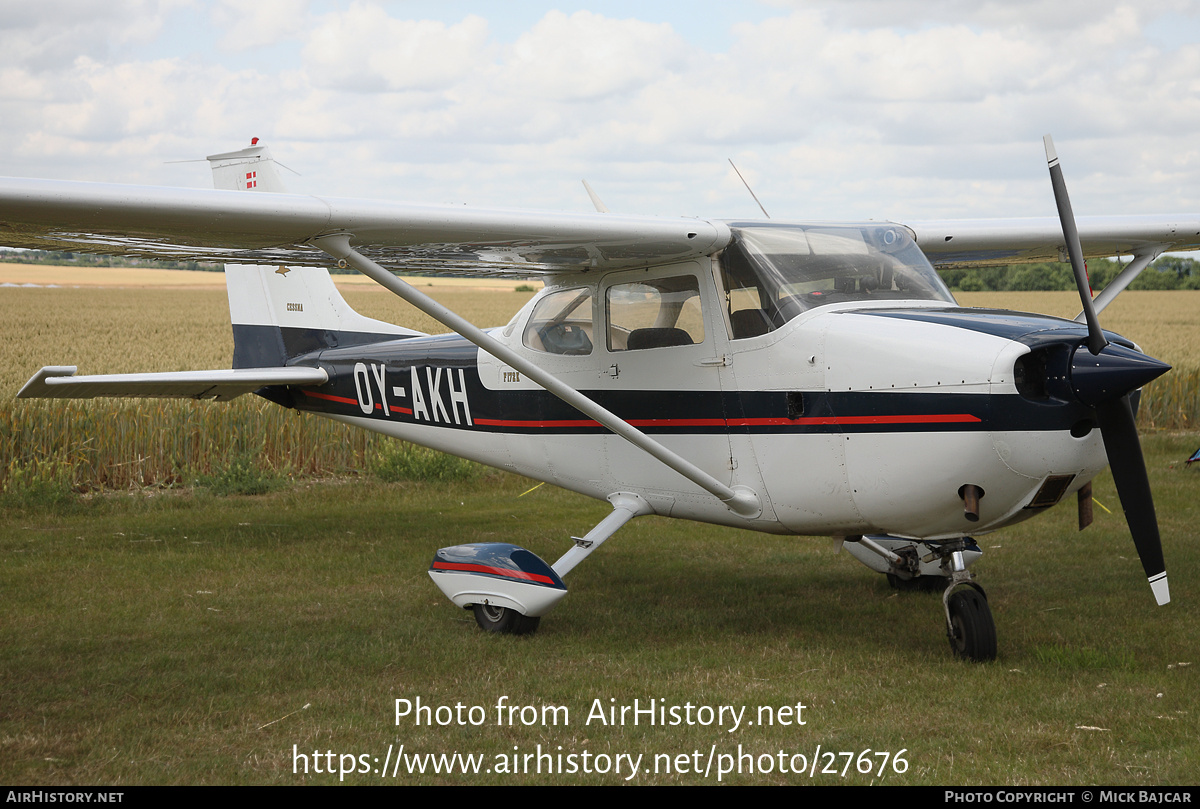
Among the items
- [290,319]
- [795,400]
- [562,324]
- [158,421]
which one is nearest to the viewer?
[795,400]

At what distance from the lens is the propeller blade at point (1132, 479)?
4535 mm

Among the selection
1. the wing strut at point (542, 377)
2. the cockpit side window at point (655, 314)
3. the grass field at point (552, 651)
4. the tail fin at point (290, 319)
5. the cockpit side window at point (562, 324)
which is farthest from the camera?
the tail fin at point (290, 319)

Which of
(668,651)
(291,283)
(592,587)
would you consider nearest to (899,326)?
(668,651)

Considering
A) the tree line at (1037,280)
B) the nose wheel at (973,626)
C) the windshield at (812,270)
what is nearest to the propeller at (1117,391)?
the nose wheel at (973,626)

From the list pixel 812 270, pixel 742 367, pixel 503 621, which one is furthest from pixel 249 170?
pixel 812 270

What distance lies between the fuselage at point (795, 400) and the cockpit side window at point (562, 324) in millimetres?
13

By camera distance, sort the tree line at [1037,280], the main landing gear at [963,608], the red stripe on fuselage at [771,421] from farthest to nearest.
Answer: the tree line at [1037,280] < the main landing gear at [963,608] < the red stripe on fuselage at [771,421]

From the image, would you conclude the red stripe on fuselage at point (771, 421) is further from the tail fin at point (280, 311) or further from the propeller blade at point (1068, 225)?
the tail fin at point (280, 311)

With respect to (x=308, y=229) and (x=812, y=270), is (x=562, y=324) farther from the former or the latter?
(x=308, y=229)

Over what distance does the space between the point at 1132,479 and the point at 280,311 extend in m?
7.00

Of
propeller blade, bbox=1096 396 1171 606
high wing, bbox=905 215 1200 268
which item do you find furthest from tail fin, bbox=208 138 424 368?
propeller blade, bbox=1096 396 1171 606

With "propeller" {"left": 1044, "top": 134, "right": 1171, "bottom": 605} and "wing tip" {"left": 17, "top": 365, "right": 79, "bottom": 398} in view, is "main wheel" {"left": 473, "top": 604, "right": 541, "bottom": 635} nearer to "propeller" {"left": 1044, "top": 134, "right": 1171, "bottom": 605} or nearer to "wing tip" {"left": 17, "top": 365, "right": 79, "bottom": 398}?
"propeller" {"left": 1044, "top": 134, "right": 1171, "bottom": 605}

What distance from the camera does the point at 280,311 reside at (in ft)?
29.9

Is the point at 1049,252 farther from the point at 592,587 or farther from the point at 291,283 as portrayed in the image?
the point at 291,283
